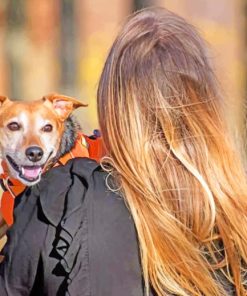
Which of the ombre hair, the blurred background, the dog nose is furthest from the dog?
the ombre hair

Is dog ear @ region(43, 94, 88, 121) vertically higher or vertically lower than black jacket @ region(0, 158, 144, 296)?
higher

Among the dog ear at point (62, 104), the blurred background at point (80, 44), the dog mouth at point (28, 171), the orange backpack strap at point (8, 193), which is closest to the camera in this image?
the orange backpack strap at point (8, 193)

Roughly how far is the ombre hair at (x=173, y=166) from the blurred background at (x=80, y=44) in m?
0.18

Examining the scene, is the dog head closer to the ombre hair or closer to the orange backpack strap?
the orange backpack strap

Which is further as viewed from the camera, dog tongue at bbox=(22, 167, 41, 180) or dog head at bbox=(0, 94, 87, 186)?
dog head at bbox=(0, 94, 87, 186)

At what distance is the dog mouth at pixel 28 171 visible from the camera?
350 cm

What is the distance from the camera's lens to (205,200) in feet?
7.20

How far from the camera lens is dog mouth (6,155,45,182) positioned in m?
3.50

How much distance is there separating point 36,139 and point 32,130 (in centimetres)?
11

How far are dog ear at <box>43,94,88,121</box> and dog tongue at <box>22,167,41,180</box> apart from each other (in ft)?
1.14

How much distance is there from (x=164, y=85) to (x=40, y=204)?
1.52 ft

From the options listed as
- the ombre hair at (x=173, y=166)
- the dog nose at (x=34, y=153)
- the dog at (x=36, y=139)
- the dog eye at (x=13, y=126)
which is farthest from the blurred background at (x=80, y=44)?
the dog eye at (x=13, y=126)

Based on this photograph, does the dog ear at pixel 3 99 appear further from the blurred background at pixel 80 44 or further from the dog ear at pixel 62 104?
the blurred background at pixel 80 44

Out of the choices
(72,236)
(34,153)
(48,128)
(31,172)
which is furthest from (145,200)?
(48,128)
